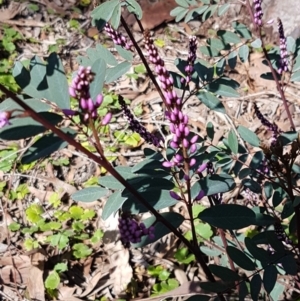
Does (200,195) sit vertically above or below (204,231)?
above

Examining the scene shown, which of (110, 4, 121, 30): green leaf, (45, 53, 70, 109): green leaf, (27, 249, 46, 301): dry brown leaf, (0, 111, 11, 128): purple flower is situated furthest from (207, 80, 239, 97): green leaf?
(27, 249, 46, 301): dry brown leaf

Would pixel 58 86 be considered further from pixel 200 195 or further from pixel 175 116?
pixel 200 195

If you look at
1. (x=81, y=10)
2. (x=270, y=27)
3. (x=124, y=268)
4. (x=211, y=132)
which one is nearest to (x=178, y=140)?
(x=211, y=132)

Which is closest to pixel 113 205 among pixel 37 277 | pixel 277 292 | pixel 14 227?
pixel 277 292

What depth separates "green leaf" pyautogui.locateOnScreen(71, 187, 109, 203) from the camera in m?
1.24

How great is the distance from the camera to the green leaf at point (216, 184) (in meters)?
1.07

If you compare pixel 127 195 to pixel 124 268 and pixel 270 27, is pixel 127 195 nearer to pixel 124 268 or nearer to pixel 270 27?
pixel 124 268

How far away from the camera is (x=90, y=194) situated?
4.13 ft

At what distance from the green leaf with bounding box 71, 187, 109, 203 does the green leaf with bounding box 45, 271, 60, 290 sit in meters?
1.02

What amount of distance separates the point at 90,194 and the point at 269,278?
Answer: 1.67ft

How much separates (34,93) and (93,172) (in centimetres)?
185

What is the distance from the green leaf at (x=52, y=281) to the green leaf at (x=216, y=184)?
1.28m

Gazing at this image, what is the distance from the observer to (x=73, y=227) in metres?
2.37

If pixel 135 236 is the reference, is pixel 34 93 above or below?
above
